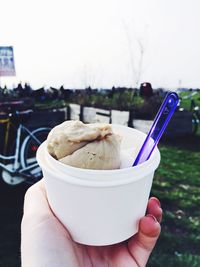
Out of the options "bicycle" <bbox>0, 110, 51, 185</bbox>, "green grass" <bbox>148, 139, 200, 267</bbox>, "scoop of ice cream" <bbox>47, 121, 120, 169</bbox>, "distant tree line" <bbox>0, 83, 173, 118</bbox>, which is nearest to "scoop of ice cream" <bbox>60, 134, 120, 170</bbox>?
"scoop of ice cream" <bbox>47, 121, 120, 169</bbox>

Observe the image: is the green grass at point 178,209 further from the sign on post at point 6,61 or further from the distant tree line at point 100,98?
the sign on post at point 6,61

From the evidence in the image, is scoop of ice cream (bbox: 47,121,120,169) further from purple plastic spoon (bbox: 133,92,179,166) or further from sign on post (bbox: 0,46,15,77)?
sign on post (bbox: 0,46,15,77)

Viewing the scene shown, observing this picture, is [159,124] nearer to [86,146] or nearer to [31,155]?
[86,146]

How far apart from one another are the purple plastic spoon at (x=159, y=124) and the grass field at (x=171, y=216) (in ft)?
3.56

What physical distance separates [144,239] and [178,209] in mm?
1265

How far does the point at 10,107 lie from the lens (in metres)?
2.17

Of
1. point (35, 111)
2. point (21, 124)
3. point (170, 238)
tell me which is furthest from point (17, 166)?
point (170, 238)

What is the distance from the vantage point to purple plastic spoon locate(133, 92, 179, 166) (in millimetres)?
648

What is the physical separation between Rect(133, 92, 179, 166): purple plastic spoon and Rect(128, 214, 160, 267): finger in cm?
17

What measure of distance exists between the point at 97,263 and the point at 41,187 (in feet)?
0.86

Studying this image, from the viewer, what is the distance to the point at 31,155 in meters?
2.33

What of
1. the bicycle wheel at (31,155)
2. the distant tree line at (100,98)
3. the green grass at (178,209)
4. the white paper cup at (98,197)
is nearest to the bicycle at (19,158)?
the bicycle wheel at (31,155)

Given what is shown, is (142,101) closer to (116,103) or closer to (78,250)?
(116,103)

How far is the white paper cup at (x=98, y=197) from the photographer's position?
1.95 ft
